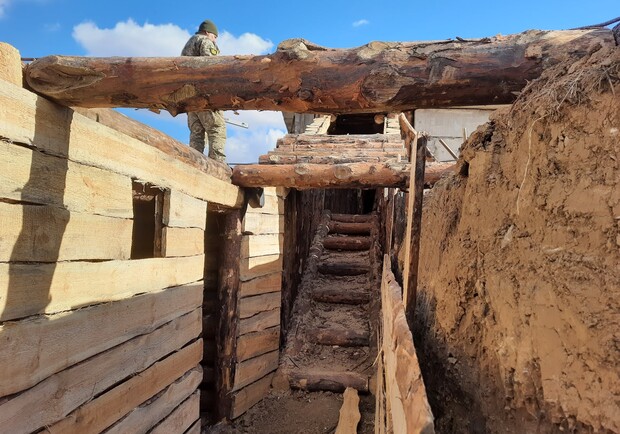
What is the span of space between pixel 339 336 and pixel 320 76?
200 inches

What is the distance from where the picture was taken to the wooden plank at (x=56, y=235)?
1892 mm

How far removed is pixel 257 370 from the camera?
5.52 meters

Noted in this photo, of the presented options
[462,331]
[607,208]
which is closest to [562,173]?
[607,208]

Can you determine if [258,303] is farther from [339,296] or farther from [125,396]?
[125,396]

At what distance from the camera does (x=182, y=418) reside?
12.0 feet

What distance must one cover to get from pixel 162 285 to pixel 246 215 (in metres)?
2.05

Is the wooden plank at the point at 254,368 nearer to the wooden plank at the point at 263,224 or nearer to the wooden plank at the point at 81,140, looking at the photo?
the wooden plank at the point at 263,224

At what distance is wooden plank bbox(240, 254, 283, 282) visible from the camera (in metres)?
5.18

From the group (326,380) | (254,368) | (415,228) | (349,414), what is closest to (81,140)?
(415,228)

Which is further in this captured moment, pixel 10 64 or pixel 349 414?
pixel 349 414

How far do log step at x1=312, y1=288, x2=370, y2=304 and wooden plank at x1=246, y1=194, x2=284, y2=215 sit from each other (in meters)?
1.95

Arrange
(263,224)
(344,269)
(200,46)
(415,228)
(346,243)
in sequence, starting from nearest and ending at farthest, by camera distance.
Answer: (415,228) < (200,46) < (263,224) < (344,269) < (346,243)

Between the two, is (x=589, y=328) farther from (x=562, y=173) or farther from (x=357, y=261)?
(x=357, y=261)

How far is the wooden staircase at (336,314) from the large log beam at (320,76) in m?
4.53
